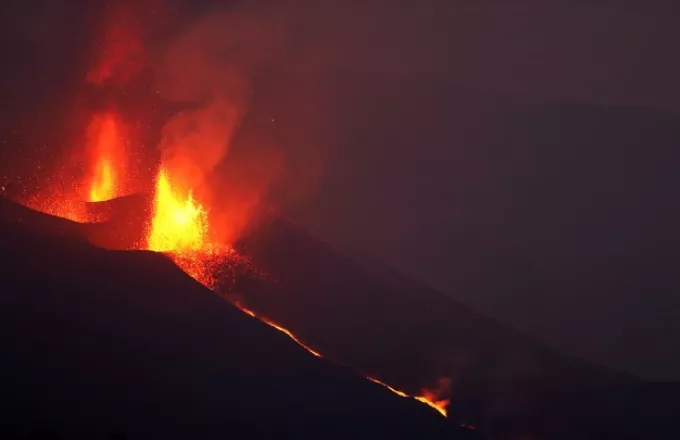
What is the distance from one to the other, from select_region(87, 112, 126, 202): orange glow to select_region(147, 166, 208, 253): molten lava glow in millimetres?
1439

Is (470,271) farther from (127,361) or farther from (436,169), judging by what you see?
(127,361)

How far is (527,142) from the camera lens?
59.1 m

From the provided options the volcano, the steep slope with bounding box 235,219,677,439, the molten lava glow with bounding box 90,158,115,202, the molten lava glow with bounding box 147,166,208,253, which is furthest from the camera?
the molten lava glow with bounding box 90,158,115,202

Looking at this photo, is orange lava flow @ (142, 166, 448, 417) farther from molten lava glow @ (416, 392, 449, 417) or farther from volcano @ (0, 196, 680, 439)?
volcano @ (0, 196, 680, 439)

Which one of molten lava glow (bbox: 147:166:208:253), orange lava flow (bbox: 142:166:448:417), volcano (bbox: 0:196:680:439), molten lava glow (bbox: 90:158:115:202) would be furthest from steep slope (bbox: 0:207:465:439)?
molten lava glow (bbox: 90:158:115:202)

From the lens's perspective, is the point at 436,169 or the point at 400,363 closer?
the point at 400,363

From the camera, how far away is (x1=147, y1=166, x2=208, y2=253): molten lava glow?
20.6 metres

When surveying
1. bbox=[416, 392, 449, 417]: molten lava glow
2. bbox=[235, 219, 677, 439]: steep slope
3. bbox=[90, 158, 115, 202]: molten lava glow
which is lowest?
bbox=[416, 392, 449, 417]: molten lava glow

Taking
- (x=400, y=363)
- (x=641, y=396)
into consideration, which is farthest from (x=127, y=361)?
(x=641, y=396)

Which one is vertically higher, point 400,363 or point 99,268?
point 400,363

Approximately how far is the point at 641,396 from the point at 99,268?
1288 centimetres

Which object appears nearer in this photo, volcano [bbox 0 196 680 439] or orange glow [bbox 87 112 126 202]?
volcano [bbox 0 196 680 439]

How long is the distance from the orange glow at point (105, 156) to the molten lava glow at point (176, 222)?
1.44 meters

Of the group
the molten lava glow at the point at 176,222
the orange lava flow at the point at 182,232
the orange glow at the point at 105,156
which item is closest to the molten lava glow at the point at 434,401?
the orange lava flow at the point at 182,232
